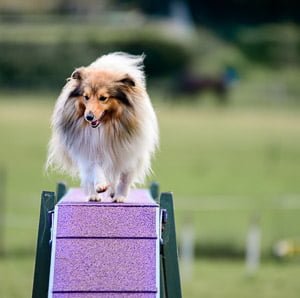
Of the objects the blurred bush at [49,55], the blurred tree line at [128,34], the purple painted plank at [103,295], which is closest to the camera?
the purple painted plank at [103,295]

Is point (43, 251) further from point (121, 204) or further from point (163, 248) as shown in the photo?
point (163, 248)

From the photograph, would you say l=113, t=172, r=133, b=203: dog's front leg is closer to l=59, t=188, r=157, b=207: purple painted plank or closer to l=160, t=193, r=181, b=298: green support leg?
l=59, t=188, r=157, b=207: purple painted plank

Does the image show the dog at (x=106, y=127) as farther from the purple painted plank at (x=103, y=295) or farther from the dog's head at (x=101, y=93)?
the purple painted plank at (x=103, y=295)

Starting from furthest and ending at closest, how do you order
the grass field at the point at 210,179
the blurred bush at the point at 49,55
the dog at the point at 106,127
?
the blurred bush at the point at 49,55
the grass field at the point at 210,179
the dog at the point at 106,127

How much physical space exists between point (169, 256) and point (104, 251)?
550 mm

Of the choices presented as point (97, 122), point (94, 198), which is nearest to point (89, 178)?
point (94, 198)

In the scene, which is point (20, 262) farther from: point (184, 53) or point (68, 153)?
point (184, 53)

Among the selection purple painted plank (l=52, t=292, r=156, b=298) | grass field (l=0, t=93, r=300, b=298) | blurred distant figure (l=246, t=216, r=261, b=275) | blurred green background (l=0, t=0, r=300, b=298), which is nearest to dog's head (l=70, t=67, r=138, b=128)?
purple painted plank (l=52, t=292, r=156, b=298)

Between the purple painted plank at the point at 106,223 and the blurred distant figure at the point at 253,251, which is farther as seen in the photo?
the blurred distant figure at the point at 253,251

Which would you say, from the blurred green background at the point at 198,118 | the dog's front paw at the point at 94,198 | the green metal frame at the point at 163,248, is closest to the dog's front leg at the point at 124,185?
the dog's front paw at the point at 94,198

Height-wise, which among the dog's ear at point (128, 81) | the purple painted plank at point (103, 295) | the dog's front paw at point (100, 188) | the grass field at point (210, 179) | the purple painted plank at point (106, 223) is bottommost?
the purple painted plank at point (103, 295)

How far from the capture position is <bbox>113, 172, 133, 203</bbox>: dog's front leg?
8.52 meters

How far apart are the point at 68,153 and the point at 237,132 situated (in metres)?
35.7

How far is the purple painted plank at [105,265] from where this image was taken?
7641 millimetres
